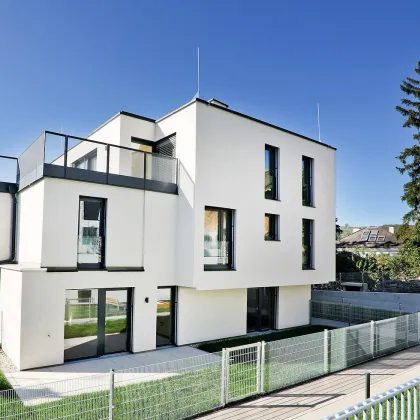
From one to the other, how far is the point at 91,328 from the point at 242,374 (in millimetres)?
4753

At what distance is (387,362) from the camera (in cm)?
902

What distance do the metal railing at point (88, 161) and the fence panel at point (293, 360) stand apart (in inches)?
243

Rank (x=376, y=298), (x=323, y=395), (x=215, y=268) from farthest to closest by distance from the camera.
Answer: (x=376, y=298) < (x=215, y=268) < (x=323, y=395)

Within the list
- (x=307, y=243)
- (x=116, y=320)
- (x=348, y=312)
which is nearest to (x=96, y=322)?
(x=116, y=320)

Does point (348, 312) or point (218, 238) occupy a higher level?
point (218, 238)

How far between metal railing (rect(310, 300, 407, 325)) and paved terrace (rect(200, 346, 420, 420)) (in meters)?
4.29

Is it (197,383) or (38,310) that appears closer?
(197,383)

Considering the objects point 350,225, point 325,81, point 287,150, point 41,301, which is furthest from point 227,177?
point 350,225

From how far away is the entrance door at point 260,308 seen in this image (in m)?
13.0

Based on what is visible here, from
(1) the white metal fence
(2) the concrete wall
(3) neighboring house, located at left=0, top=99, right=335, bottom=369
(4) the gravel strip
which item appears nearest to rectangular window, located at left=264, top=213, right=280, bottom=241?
(3) neighboring house, located at left=0, top=99, right=335, bottom=369

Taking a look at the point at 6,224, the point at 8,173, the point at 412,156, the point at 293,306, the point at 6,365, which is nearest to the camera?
the point at 6,365

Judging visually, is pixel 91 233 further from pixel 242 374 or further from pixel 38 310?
pixel 242 374

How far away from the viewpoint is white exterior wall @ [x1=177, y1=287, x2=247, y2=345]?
1109cm

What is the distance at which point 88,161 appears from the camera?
11.0m
